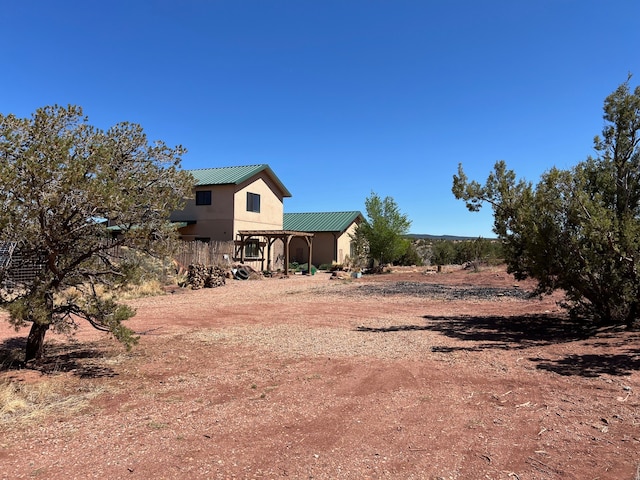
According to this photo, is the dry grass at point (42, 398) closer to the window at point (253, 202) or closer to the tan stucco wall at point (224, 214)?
the tan stucco wall at point (224, 214)

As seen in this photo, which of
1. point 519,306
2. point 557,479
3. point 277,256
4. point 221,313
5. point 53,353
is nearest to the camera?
point 557,479

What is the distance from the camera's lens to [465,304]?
50.2ft

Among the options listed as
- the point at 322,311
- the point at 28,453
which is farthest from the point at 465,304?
the point at 28,453

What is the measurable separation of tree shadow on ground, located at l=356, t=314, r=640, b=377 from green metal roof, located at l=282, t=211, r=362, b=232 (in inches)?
1012

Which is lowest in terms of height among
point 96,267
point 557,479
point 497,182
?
point 557,479

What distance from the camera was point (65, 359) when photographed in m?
7.23

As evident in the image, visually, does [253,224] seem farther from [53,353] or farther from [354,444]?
[354,444]

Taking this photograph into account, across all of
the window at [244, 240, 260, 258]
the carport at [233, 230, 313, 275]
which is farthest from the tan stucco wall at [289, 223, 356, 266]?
the window at [244, 240, 260, 258]

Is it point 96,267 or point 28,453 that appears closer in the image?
point 28,453

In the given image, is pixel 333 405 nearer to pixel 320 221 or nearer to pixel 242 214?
pixel 242 214

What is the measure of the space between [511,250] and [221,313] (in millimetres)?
7980

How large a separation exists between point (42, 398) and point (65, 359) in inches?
79.0

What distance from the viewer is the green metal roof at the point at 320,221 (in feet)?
125

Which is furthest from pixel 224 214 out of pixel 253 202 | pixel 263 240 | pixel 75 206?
pixel 75 206
